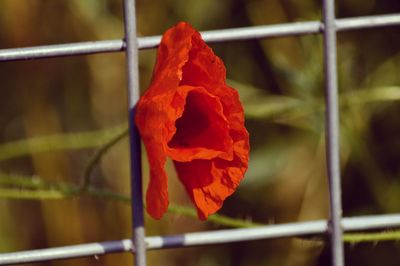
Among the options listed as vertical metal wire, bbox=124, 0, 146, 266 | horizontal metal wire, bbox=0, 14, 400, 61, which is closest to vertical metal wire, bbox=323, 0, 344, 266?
horizontal metal wire, bbox=0, 14, 400, 61

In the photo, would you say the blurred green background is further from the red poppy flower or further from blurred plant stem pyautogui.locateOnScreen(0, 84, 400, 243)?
the red poppy flower

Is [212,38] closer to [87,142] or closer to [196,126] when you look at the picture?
[196,126]

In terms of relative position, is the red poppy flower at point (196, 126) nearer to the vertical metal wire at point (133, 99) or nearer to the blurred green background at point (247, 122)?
the vertical metal wire at point (133, 99)

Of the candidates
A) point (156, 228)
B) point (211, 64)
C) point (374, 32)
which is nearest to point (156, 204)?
point (211, 64)

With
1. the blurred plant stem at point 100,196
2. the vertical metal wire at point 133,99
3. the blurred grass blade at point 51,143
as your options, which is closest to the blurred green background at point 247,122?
the blurred grass blade at point 51,143

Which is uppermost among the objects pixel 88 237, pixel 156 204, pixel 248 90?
pixel 248 90

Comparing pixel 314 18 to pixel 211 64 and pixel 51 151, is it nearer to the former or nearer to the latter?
pixel 51 151

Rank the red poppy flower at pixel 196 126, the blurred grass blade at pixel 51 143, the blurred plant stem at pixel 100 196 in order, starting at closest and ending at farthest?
1. the red poppy flower at pixel 196 126
2. the blurred plant stem at pixel 100 196
3. the blurred grass blade at pixel 51 143
